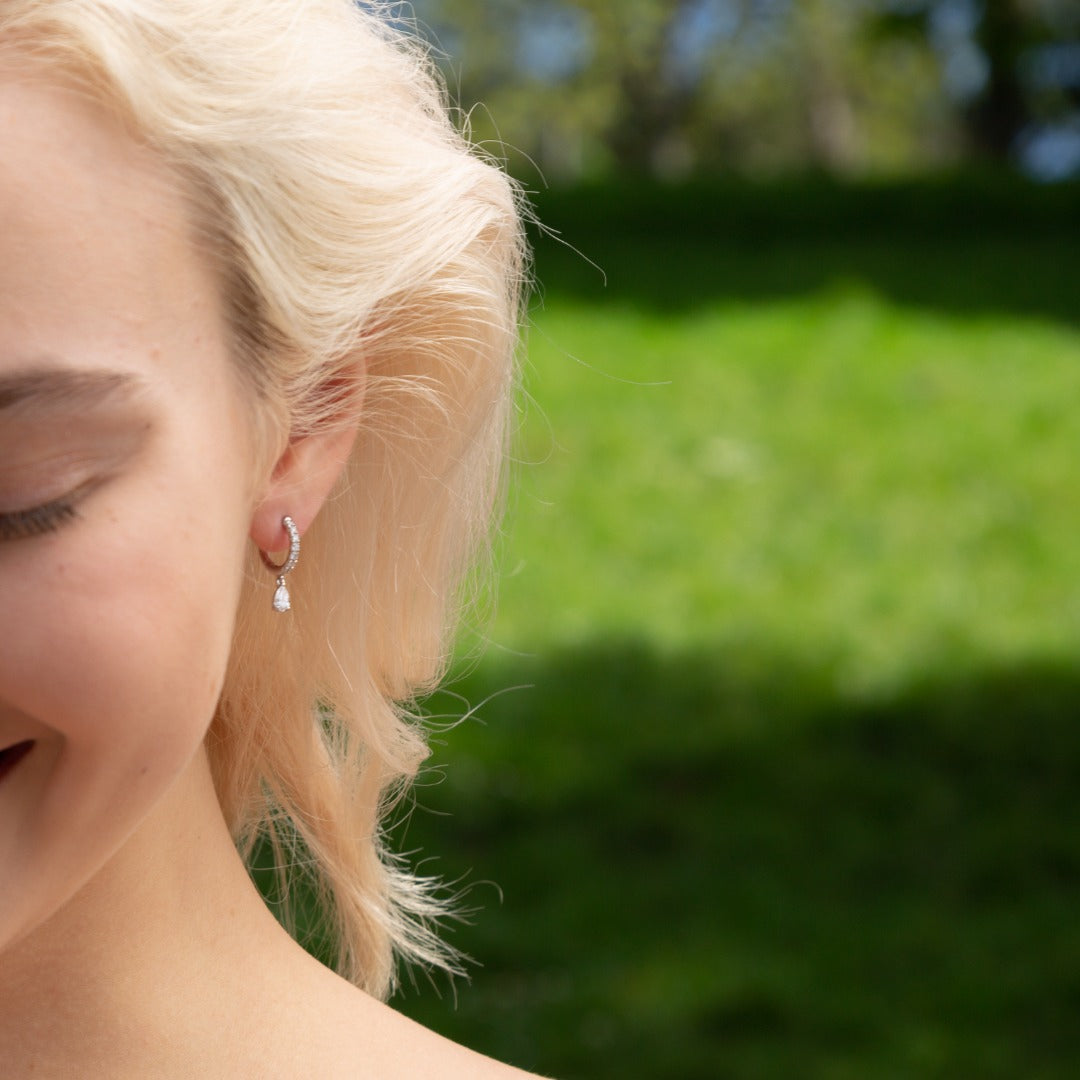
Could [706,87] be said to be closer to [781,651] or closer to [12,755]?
[781,651]

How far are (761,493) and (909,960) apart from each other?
328 cm

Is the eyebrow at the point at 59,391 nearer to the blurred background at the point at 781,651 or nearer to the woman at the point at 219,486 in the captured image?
the woman at the point at 219,486

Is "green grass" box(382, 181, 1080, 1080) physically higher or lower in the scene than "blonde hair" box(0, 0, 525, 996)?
lower

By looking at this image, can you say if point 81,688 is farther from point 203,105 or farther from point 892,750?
point 892,750

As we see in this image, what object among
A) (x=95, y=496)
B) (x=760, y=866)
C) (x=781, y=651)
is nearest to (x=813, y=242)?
(x=781, y=651)

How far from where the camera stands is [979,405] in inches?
317

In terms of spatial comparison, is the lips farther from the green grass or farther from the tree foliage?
the tree foliage

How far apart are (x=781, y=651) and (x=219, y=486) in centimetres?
498

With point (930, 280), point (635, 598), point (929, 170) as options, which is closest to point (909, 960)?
point (635, 598)

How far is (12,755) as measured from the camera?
131 cm

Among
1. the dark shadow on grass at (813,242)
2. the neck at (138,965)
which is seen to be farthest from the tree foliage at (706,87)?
the neck at (138,965)

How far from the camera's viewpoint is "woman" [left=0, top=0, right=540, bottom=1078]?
1259mm

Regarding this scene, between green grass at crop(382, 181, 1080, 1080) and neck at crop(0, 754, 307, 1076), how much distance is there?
87 centimetres

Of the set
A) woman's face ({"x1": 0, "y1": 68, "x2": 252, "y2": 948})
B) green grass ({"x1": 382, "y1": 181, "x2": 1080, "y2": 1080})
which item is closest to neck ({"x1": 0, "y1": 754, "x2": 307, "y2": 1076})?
woman's face ({"x1": 0, "y1": 68, "x2": 252, "y2": 948})
